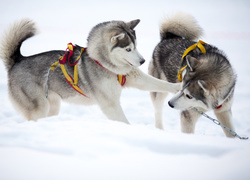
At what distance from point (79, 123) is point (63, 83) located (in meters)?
1.21

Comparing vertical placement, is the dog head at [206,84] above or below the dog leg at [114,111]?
above

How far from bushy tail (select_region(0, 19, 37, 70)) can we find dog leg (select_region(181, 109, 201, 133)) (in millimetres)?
2446

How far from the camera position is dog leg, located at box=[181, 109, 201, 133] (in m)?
3.07

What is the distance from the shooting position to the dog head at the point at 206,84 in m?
2.69

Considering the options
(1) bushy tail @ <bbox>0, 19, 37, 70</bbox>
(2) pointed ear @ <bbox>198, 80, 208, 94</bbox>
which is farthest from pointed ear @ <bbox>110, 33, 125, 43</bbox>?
(1) bushy tail @ <bbox>0, 19, 37, 70</bbox>

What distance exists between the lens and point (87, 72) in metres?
3.21

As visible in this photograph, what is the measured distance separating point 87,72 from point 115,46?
562 mm

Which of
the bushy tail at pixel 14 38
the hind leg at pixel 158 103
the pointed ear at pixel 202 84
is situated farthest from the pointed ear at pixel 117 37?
the hind leg at pixel 158 103

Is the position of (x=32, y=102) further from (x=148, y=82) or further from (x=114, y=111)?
(x=148, y=82)

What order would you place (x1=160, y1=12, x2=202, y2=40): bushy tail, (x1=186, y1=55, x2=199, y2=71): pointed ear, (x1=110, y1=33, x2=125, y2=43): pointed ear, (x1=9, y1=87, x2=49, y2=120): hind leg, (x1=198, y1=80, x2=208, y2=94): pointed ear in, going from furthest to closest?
(x1=160, y1=12, x2=202, y2=40): bushy tail
(x1=9, y1=87, x2=49, y2=120): hind leg
(x1=110, y1=33, x2=125, y2=43): pointed ear
(x1=186, y1=55, x2=199, y2=71): pointed ear
(x1=198, y1=80, x2=208, y2=94): pointed ear

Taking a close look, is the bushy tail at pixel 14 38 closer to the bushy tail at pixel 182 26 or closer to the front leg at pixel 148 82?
the front leg at pixel 148 82

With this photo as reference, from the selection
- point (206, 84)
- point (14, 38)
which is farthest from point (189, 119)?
point (14, 38)

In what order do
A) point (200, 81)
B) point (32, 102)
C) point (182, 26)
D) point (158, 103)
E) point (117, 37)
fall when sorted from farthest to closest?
1. point (158, 103)
2. point (182, 26)
3. point (32, 102)
4. point (117, 37)
5. point (200, 81)

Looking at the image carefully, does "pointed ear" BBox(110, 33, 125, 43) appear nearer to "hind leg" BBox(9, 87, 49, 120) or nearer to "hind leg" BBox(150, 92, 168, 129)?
"hind leg" BBox(9, 87, 49, 120)
